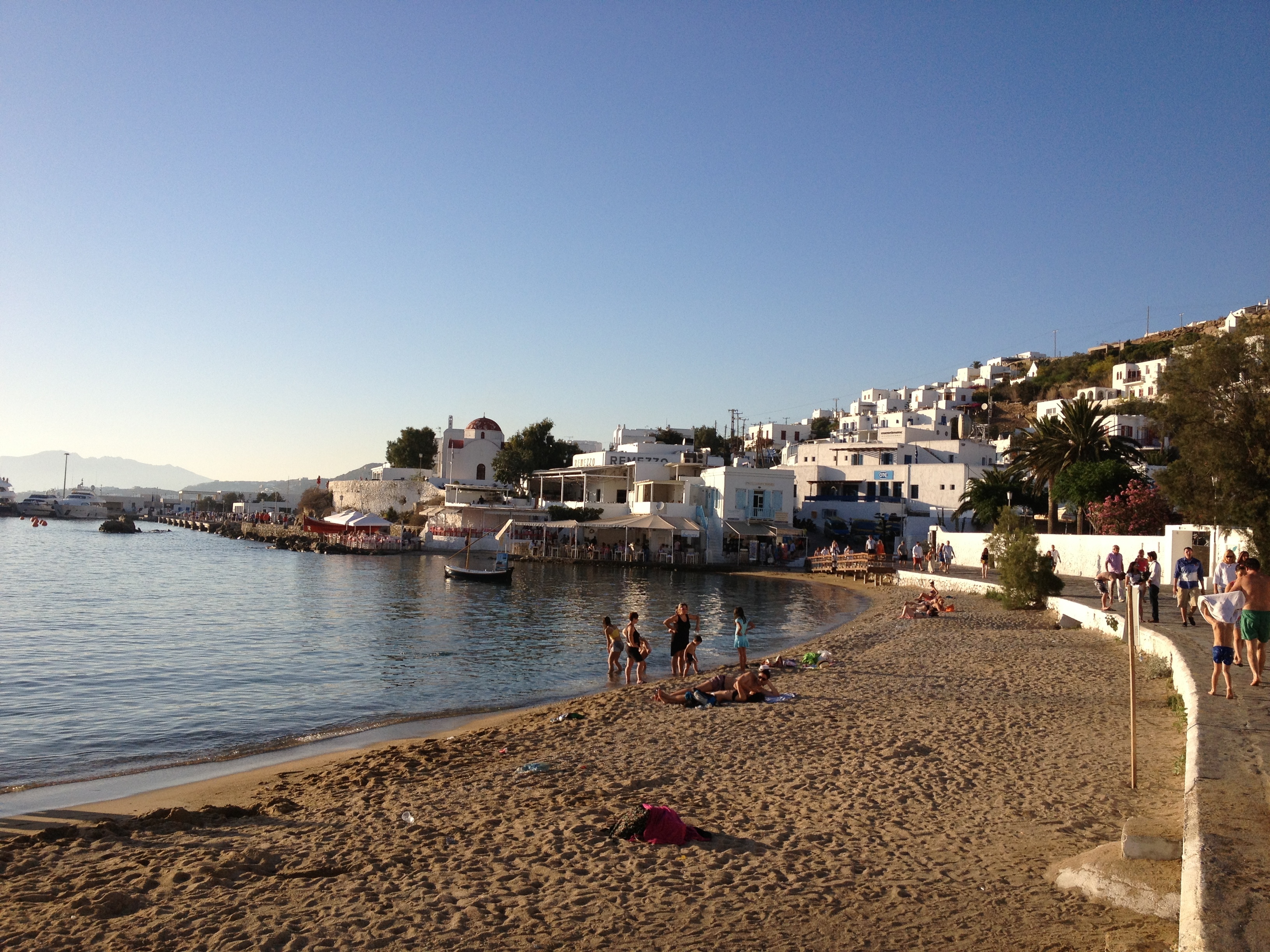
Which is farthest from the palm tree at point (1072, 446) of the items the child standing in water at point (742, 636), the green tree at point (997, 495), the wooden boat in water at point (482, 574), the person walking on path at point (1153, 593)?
the child standing in water at point (742, 636)

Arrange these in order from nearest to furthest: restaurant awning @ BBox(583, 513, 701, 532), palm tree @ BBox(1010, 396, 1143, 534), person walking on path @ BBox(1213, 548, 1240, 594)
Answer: person walking on path @ BBox(1213, 548, 1240, 594) < palm tree @ BBox(1010, 396, 1143, 534) < restaurant awning @ BBox(583, 513, 701, 532)

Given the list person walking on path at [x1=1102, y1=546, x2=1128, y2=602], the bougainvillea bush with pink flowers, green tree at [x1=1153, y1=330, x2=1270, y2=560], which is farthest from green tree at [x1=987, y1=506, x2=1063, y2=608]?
the bougainvillea bush with pink flowers

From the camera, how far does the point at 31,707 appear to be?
15570 millimetres

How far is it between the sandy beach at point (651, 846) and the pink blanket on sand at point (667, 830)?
0.12m

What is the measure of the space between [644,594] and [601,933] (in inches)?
1357

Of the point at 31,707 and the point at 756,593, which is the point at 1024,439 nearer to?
the point at 756,593

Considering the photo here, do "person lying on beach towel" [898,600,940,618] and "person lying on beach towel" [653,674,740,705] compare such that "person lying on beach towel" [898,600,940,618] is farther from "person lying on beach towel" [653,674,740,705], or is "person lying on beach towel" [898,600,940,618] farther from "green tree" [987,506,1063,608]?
"person lying on beach towel" [653,674,740,705]

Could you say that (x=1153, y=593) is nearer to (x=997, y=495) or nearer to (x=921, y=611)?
(x=921, y=611)

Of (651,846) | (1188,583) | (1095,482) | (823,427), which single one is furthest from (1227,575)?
(823,427)

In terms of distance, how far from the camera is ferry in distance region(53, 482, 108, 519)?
5512 inches

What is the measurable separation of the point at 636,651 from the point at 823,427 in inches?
4086

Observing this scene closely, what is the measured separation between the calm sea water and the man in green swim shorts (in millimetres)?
11487


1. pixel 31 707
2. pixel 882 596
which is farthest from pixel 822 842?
pixel 882 596

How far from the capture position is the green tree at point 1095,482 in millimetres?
40156
